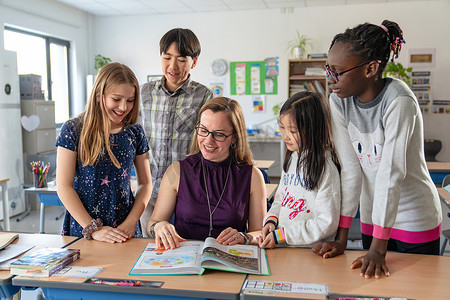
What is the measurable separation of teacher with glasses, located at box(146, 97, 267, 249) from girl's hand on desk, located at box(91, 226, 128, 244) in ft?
0.37

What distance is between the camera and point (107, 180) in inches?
73.4

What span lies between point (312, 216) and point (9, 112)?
15.0 ft

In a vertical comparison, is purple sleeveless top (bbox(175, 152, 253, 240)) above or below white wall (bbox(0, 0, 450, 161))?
below

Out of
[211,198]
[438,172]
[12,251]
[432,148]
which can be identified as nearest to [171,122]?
[211,198]

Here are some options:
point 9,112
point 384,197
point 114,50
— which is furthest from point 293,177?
point 114,50

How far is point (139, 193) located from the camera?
1939mm

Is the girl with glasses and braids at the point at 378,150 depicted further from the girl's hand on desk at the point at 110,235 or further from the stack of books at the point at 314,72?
the stack of books at the point at 314,72

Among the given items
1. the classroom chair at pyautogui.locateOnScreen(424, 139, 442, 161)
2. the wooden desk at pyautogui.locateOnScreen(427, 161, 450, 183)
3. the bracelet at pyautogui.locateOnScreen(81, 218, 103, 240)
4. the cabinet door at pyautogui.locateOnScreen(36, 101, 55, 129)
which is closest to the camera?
the bracelet at pyautogui.locateOnScreen(81, 218, 103, 240)

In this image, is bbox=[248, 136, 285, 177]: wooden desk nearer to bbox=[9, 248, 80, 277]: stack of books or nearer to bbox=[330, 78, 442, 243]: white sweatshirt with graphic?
bbox=[330, 78, 442, 243]: white sweatshirt with graphic

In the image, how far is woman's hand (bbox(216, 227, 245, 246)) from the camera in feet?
5.14

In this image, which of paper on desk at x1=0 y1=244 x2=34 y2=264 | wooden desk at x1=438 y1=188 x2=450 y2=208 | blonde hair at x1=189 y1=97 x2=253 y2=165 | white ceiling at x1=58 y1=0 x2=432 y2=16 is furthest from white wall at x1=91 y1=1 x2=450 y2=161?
paper on desk at x1=0 y1=244 x2=34 y2=264

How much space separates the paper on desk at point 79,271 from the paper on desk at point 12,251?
0.25m

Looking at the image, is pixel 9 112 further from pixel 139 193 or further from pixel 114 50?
pixel 139 193

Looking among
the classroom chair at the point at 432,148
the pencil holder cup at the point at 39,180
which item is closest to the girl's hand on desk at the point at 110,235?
the pencil holder cup at the point at 39,180
